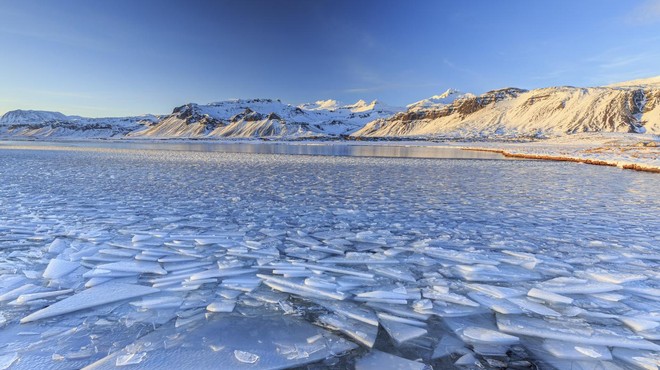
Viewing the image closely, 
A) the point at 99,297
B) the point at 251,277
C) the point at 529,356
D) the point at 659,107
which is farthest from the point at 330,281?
the point at 659,107

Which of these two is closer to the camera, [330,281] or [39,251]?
[330,281]

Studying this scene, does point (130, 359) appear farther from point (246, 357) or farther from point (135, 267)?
point (135, 267)

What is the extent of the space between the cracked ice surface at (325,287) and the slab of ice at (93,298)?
14 millimetres

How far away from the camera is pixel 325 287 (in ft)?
12.2

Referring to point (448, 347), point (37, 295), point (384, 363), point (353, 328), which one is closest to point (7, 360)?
point (37, 295)

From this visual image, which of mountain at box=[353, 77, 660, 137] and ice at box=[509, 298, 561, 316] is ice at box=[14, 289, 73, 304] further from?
mountain at box=[353, 77, 660, 137]

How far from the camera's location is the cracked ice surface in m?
2.62

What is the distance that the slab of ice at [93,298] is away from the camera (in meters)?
3.09

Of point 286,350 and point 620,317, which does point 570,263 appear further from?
point 286,350

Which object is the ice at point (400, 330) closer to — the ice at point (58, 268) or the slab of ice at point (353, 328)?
the slab of ice at point (353, 328)

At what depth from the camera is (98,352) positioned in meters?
2.56

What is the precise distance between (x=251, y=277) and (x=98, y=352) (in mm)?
1627

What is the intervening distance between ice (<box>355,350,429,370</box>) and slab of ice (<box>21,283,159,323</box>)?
222 centimetres

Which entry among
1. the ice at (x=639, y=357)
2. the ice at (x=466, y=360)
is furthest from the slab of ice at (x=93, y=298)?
the ice at (x=639, y=357)
